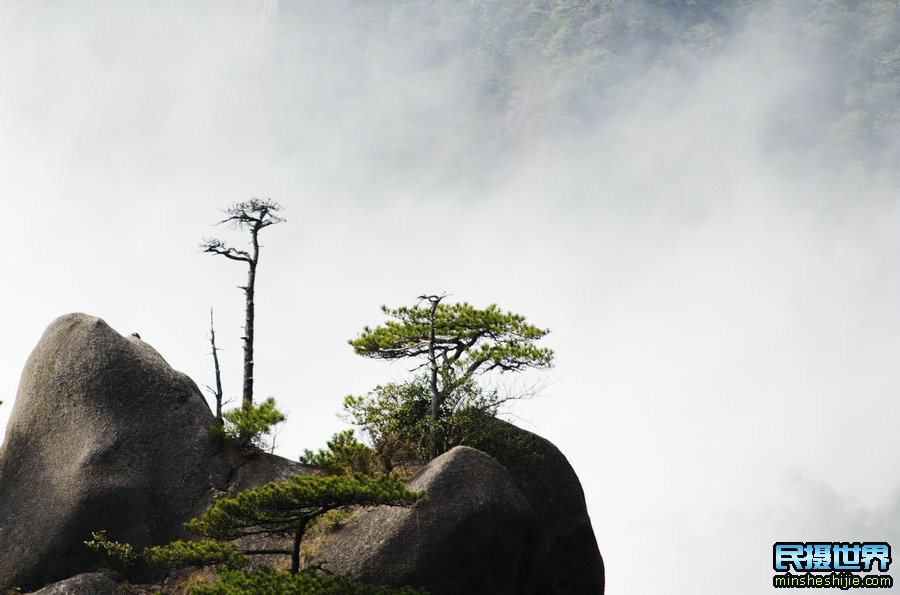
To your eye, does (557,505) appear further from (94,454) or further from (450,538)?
(94,454)

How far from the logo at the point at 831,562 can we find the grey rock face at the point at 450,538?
8.49 m

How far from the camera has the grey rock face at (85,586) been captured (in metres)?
21.3

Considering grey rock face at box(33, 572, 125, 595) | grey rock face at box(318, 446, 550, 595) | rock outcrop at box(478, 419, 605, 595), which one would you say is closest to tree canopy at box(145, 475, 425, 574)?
grey rock face at box(318, 446, 550, 595)

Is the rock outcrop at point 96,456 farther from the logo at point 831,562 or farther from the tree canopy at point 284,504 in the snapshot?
the logo at point 831,562

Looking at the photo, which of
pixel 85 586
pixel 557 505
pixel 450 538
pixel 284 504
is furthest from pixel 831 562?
pixel 85 586

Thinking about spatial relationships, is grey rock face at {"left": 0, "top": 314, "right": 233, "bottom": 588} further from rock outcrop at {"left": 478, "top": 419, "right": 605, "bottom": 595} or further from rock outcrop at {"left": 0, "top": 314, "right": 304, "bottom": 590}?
rock outcrop at {"left": 478, "top": 419, "right": 605, "bottom": 595}

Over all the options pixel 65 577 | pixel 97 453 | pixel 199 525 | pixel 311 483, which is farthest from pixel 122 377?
pixel 311 483

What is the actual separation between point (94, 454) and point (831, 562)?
21.3 meters

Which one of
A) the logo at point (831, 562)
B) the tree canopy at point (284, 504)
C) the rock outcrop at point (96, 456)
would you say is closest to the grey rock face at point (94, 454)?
the rock outcrop at point (96, 456)

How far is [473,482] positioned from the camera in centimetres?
2155

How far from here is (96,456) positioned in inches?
918

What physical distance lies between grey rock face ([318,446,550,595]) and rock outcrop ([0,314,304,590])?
4758mm

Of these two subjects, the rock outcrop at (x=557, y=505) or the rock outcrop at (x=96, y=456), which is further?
the rock outcrop at (x=557, y=505)

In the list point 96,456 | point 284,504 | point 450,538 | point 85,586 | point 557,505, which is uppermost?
point 557,505
